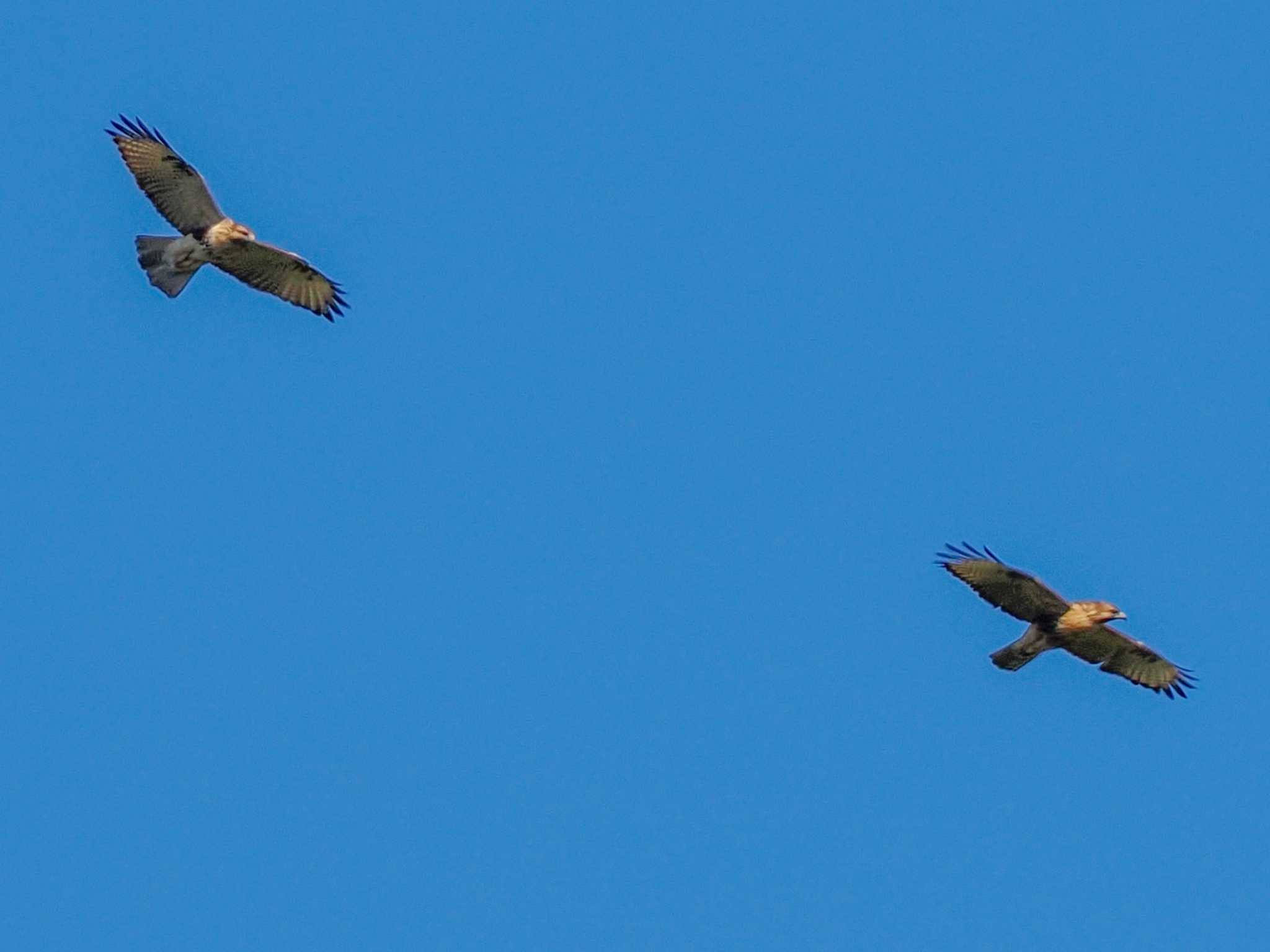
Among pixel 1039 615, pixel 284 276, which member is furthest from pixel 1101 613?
pixel 284 276

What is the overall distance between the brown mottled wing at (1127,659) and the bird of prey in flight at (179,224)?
851 cm

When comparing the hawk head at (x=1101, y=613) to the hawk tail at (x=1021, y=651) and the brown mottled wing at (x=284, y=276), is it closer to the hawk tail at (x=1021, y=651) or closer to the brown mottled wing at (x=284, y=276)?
the hawk tail at (x=1021, y=651)

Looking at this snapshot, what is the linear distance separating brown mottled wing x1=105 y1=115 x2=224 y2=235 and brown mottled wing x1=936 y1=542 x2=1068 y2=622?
307 inches

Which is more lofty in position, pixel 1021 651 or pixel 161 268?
pixel 1021 651

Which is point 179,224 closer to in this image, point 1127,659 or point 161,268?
point 161,268

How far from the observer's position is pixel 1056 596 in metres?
30.1

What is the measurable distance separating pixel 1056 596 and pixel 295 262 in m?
7.96

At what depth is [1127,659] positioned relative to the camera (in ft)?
103

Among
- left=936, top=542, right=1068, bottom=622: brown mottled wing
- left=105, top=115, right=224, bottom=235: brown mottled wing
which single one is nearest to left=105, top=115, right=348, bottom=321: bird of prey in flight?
left=105, top=115, right=224, bottom=235: brown mottled wing

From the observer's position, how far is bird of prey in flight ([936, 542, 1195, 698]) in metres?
30.2

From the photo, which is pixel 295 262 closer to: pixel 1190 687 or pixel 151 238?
pixel 151 238

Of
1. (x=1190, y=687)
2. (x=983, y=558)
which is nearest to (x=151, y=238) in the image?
(x=983, y=558)

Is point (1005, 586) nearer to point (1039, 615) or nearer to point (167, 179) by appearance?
point (1039, 615)

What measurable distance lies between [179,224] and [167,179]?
17.5 inches
